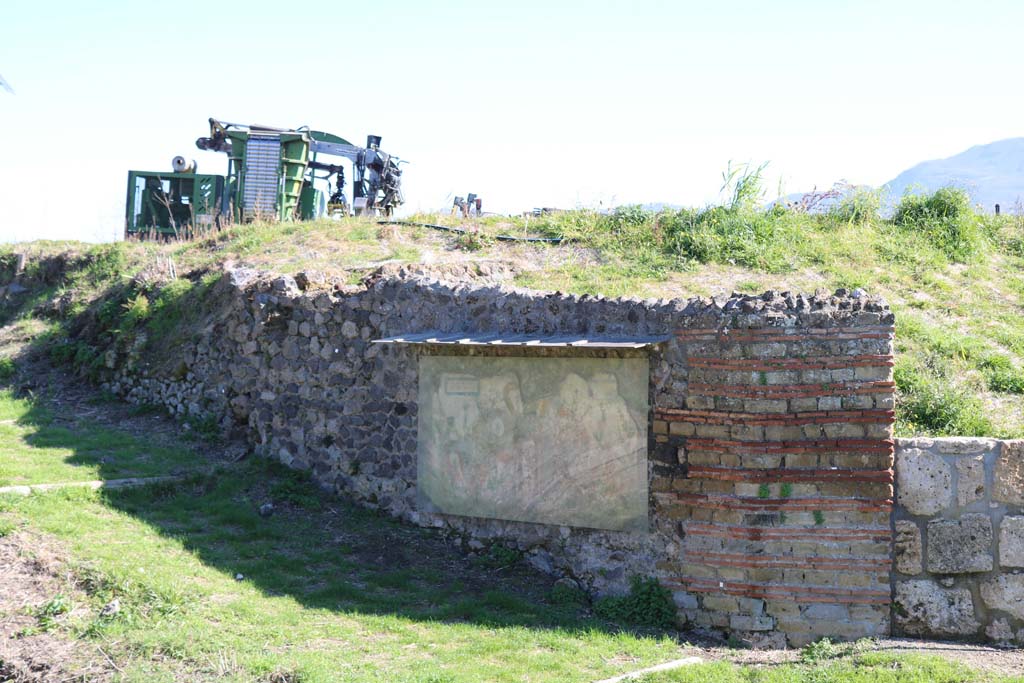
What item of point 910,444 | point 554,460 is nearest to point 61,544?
point 554,460

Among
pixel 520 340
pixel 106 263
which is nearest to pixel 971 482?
pixel 520 340

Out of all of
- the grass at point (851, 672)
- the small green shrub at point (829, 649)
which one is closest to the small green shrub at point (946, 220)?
the small green shrub at point (829, 649)

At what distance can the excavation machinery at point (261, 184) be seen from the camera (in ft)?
60.4

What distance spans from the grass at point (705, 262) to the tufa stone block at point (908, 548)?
160cm

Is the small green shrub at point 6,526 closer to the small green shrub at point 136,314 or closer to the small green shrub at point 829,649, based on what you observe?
the small green shrub at point 136,314

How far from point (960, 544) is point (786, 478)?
1.42m

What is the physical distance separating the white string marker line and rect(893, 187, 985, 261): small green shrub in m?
7.82

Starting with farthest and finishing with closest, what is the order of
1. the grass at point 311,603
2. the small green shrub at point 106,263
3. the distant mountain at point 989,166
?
the distant mountain at point 989,166 < the small green shrub at point 106,263 < the grass at point 311,603

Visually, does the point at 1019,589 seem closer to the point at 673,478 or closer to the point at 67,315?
the point at 673,478

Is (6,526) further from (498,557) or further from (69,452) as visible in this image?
(498,557)

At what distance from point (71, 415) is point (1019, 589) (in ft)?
35.5

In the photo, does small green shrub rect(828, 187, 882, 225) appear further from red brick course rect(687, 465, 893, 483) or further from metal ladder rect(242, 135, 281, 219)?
metal ladder rect(242, 135, 281, 219)

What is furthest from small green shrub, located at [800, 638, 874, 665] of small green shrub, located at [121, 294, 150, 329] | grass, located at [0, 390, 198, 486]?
small green shrub, located at [121, 294, 150, 329]

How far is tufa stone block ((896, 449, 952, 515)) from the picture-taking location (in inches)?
300
